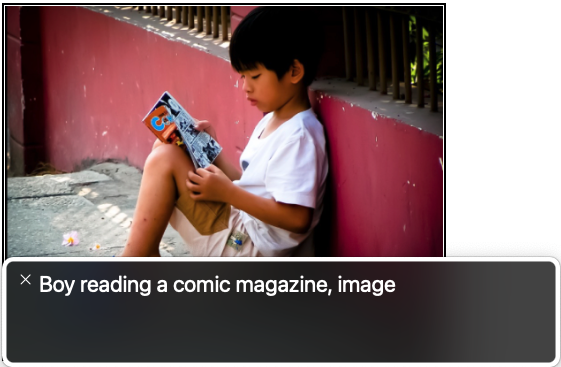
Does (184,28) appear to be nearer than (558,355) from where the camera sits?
No

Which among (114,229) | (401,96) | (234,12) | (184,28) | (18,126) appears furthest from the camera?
(18,126)

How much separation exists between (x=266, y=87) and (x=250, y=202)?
1.20 feet

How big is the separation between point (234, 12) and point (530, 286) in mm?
1519

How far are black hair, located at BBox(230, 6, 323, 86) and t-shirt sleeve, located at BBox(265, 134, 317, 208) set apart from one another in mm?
238

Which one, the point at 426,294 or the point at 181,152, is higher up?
the point at 181,152

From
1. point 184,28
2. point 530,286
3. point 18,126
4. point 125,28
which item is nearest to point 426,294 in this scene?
point 530,286

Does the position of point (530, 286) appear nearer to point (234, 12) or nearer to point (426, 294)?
point (426, 294)

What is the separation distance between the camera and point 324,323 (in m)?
2.43

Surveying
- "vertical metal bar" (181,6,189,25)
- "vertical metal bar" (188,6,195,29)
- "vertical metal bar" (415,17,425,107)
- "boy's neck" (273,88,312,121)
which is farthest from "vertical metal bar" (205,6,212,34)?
"vertical metal bar" (415,17,425,107)

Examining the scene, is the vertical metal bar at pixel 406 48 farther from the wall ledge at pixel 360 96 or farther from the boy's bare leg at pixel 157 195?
the boy's bare leg at pixel 157 195

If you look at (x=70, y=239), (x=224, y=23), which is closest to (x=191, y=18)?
(x=224, y=23)

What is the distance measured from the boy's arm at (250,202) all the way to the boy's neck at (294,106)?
28 centimetres

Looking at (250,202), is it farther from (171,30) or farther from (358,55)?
(171,30)
